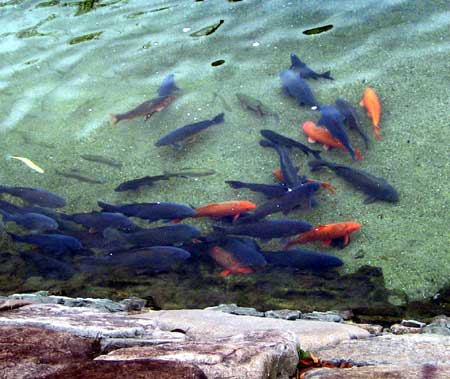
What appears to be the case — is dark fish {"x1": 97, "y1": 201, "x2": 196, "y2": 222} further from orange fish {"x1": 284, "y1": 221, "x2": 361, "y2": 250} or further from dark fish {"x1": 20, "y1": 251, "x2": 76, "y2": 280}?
orange fish {"x1": 284, "y1": 221, "x2": 361, "y2": 250}

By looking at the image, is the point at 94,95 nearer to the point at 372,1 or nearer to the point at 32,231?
the point at 32,231

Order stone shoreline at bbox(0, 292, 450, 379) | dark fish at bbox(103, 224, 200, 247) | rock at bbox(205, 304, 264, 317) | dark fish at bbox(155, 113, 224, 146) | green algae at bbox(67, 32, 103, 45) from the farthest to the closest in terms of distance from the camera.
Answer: green algae at bbox(67, 32, 103, 45), dark fish at bbox(155, 113, 224, 146), dark fish at bbox(103, 224, 200, 247), rock at bbox(205, 304, 264, 317), stone shoreline at bbox(0, 292, 450, 379)

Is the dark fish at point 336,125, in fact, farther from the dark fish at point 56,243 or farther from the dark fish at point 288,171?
the dark fish at point 56,243

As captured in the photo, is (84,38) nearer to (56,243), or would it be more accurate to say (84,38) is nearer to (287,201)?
(56,243)

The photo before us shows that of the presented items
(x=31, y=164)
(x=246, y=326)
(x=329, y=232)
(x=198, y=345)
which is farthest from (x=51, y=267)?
(x=198, y=345)

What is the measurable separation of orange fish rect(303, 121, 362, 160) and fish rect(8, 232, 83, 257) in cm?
247

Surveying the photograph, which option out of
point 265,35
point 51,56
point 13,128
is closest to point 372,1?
point 265,35

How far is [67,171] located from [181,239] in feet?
6.21

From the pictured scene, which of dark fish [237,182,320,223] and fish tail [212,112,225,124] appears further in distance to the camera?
fish tail [212,112,225,124]

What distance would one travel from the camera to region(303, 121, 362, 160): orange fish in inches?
230

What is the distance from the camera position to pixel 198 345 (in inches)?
108

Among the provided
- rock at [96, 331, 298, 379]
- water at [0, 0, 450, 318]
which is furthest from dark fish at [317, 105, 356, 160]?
rock at [96, 331, 298, 379]

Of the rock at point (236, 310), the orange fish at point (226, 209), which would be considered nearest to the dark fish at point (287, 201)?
the orange fish at point (226, 209)

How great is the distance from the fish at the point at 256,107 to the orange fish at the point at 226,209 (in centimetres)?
153
